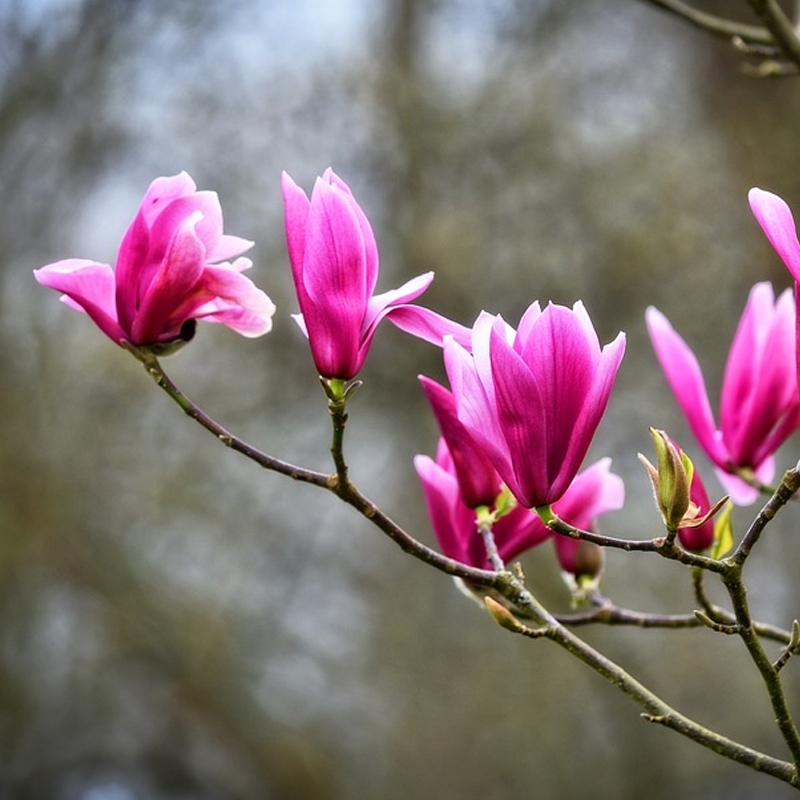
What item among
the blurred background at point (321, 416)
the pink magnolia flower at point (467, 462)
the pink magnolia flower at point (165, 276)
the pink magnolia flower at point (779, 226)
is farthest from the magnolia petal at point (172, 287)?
the blurred background at point (321, 416)

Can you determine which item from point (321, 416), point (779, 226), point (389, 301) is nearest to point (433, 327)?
point (389, 301)

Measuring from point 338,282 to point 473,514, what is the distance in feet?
0.50

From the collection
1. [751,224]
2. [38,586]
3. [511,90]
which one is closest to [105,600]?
[38,586]

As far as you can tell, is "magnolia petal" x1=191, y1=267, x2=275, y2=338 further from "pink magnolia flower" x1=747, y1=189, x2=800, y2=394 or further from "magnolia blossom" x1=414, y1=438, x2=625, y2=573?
"pink magnolia flower" x1=747, y1=189, x2=800, y2=394

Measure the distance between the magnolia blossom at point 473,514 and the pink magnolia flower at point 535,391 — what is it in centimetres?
11

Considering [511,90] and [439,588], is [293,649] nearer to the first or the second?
[439,588]

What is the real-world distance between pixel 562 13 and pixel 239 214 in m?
0.99

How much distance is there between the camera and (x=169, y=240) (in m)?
0.45

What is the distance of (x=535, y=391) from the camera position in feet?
1.23

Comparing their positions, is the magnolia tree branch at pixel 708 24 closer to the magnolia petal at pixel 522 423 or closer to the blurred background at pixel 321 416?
the magnolia petal at pixel 522 423

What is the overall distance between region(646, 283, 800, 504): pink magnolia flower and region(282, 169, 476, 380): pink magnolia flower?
0.18 m

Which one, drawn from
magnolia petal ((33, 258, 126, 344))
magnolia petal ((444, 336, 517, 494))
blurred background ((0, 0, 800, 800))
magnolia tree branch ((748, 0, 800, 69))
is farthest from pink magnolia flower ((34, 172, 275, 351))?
blurred background ((0, 0, 800, 800))

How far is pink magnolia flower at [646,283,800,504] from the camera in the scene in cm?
54

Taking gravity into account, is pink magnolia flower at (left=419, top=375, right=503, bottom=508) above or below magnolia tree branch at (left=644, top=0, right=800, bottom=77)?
below
